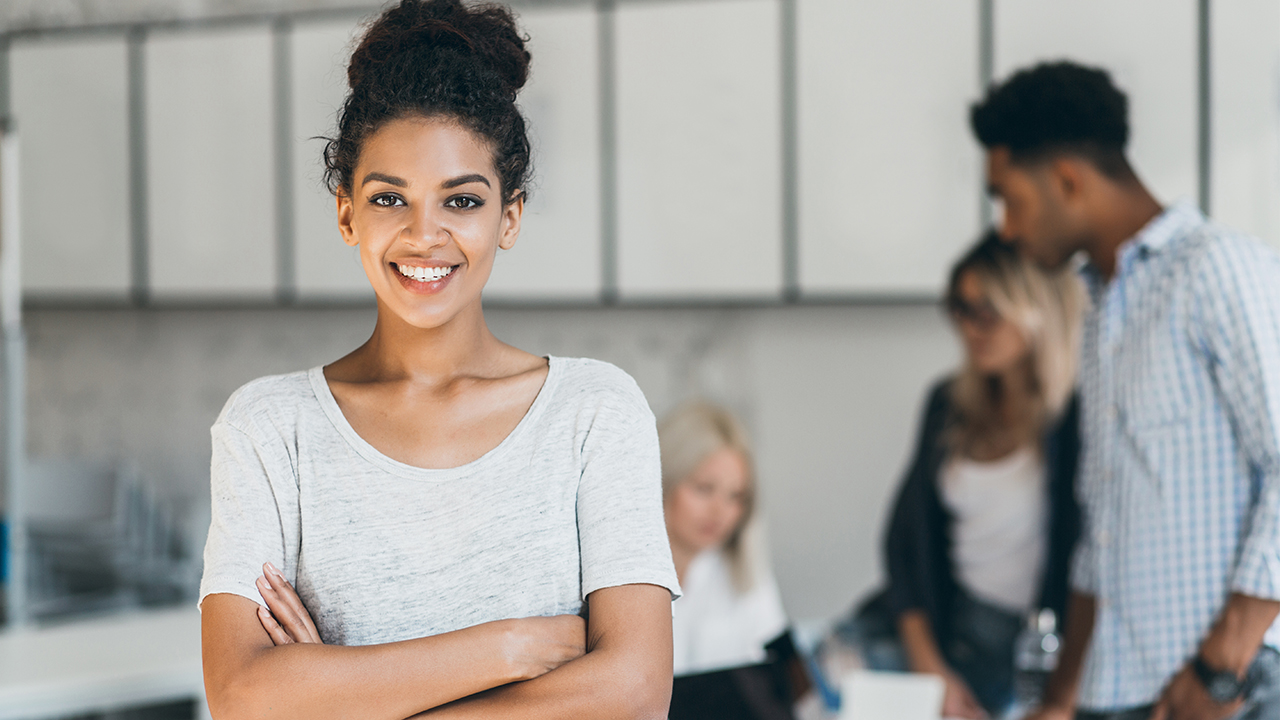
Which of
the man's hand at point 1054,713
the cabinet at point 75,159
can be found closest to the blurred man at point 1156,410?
the man's hand at point 1054,713

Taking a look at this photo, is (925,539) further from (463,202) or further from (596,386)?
(463,202)

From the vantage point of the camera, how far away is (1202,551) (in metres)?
1.48

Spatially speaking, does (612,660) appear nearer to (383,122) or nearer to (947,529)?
(383,122)

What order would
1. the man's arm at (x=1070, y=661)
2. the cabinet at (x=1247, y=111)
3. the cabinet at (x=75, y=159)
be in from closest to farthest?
1. the man's arm at (x=1070, y=661)
2. the cabinet at (x=1247, y=111)
3. the cabinet at (x=75, y=159)

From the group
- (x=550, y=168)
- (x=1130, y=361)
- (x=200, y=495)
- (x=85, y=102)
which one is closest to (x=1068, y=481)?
(x=1130, y=361)

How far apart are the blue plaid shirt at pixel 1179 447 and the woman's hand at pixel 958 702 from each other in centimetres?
80

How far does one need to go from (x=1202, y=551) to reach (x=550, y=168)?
207 centimetres

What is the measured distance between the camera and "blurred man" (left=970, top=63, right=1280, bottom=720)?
4.64 ft

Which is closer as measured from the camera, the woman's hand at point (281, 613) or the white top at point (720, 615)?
the woman's hand at point (281, 613)

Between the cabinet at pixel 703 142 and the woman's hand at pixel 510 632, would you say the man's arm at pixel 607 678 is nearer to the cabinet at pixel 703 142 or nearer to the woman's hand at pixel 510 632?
the woman's hand at pixel 510 632

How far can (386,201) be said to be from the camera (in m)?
0.71

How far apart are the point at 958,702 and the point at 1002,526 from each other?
42cm

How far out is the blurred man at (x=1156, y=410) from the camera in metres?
1.42

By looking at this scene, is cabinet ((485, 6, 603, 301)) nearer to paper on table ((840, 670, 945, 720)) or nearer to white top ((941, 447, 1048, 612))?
white top ((941, 447, 1048, 612))
